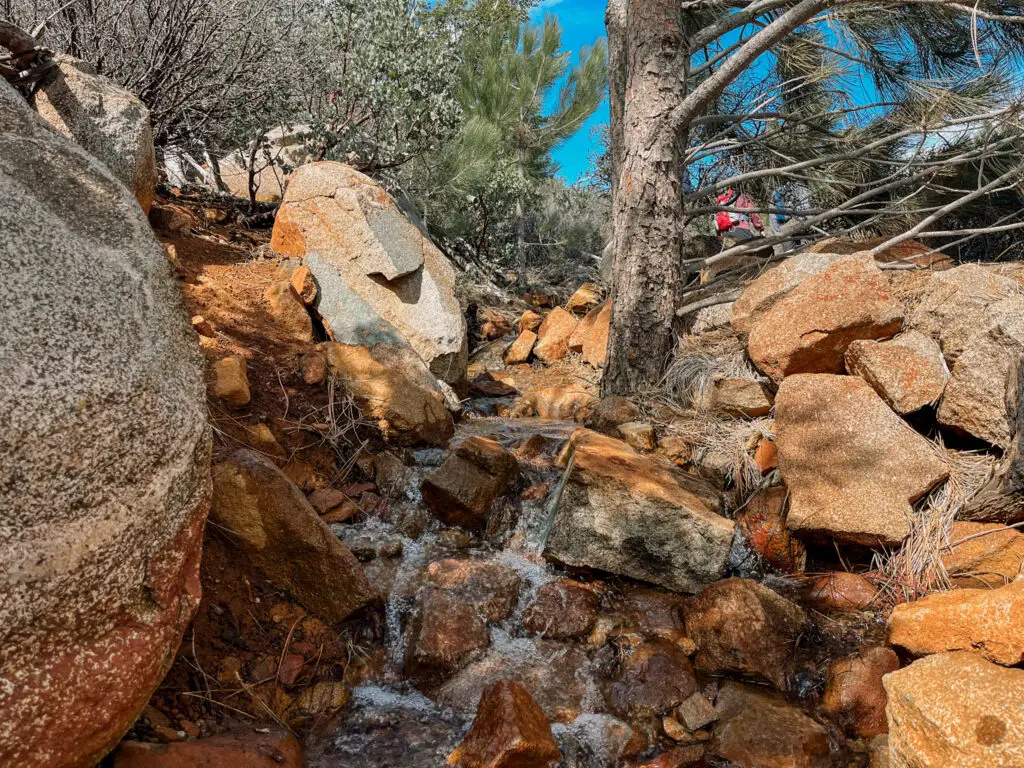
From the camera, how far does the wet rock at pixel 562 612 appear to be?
251 cm

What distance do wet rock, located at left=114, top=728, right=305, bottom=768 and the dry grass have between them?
2249mm

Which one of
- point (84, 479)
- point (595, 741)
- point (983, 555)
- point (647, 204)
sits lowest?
point (983, 555)

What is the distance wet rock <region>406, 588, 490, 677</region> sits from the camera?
226 centimetres

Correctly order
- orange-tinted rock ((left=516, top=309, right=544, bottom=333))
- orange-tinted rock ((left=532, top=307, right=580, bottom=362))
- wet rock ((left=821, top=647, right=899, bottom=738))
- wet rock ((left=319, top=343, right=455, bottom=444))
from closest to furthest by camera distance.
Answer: wet rock ((left=821, top=647, right=899, bottom=738)) → wet rock ((left=319, top=343, right=455, bottom=444)) → orange-tinted rock ((left=532, top=307, right=580, bottom=362)) → orange-tinted rock ((left=516, top=309, right=544, bottom=333))

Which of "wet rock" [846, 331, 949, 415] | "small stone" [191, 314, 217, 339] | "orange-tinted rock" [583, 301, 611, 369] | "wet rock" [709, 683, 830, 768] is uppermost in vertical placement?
"small stone" [191, 314, 217, 339]

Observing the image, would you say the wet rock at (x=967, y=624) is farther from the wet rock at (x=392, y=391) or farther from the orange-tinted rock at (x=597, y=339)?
the orange-tinted rock at (x=597, y=339)

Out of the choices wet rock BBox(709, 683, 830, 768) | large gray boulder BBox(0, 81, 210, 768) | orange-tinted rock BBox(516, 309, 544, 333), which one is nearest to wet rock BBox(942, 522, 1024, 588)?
wet rock BBox(709, 683, 830, 768)

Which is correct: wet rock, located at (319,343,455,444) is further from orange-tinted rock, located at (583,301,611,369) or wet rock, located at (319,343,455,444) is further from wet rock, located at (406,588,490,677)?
orange-tinted rock, located at (583,301,611,369)

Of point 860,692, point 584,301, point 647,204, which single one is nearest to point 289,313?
point 647,204

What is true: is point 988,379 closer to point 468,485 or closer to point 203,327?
point 468,485

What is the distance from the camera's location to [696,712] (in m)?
2.12

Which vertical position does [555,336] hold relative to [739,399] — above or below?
below

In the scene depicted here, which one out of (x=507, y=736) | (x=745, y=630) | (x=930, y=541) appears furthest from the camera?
(x=930, y=541)

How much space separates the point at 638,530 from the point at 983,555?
4.36 feet
